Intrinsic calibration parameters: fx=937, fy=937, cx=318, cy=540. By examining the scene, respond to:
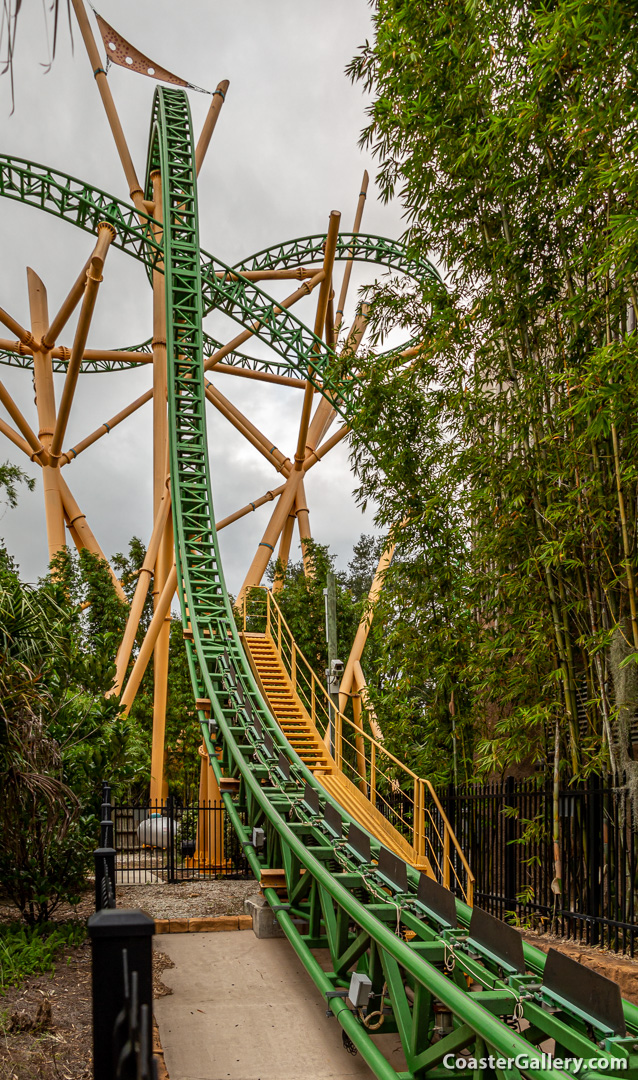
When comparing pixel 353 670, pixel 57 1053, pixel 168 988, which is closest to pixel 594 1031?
pixel 57 1053

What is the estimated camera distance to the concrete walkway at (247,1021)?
5355mm

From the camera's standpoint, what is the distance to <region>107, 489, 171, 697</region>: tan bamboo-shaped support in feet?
52.1

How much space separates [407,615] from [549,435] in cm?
293

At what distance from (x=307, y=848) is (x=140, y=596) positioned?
9.56 metres

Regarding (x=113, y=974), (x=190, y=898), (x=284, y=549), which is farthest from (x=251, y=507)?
(x=113, y=974)

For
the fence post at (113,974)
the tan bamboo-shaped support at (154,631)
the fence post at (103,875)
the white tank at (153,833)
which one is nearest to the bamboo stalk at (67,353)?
the tan bamboo-shaped support at (154,631)

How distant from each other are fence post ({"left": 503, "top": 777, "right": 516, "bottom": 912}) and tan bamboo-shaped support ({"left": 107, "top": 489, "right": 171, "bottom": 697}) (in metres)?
8.38

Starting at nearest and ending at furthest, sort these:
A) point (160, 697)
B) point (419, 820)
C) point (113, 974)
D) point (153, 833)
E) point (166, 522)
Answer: point (113, 974)
point (419, 820)
point (160, 697)
point (166, 522)
point (153, 833)

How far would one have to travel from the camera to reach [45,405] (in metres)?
18.6

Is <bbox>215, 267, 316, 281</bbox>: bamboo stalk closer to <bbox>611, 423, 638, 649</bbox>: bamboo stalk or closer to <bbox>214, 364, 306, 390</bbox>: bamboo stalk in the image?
<bbox>214, 364, 306, 390</bbox>: bamboo stalk

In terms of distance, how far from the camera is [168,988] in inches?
253

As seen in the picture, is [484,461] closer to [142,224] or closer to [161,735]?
[161,735]

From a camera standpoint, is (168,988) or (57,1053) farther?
(168,988)

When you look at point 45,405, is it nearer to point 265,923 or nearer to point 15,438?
point 15,438
